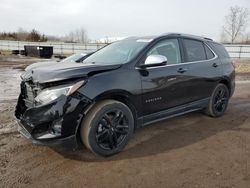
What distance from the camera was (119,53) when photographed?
4652mm

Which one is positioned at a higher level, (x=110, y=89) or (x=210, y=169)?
(x=110, y=89)

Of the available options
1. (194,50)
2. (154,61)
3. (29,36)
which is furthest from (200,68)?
(29,36)

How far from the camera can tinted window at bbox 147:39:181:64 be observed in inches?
180

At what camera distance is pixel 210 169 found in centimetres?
357

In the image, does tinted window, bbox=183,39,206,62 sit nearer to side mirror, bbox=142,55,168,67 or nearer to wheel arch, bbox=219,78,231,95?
wheel arch, bbox=219,78,231,95

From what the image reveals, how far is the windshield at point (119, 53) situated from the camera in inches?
171

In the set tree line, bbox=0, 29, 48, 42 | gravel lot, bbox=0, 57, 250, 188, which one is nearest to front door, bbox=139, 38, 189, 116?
gravel lot, bbox=0, 57, 250, 188

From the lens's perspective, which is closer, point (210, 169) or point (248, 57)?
point (210, 169)

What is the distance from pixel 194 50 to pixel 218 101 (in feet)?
4.35

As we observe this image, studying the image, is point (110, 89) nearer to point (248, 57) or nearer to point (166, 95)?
point (166, 95)

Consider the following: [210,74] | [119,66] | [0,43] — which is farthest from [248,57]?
[0,43]

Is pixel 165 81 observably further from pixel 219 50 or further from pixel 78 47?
pixel 78 47

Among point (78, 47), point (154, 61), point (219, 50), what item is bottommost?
point (154, 61)

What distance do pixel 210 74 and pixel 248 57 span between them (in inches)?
1022
